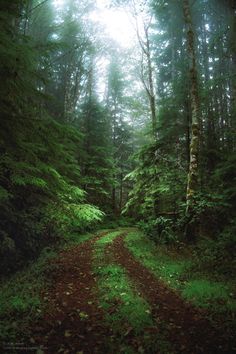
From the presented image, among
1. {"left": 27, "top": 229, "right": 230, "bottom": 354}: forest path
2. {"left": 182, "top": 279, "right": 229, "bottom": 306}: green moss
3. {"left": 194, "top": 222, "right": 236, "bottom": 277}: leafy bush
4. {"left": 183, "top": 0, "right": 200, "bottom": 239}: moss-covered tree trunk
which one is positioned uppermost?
{"left": 183, "top": 0, "right": 200, "bottom": 239}: moss-covered tree trunk

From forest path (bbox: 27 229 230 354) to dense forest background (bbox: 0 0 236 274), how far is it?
2516mm

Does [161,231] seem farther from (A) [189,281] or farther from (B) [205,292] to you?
(B) [205,292]

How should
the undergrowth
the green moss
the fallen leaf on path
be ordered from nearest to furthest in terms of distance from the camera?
the fallen leaf on path < the undergrowth < the green moss

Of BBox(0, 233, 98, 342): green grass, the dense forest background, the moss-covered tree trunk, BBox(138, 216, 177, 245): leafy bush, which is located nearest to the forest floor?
BBox(0, 233, 98, 342): green grass

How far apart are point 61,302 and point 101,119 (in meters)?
20.6

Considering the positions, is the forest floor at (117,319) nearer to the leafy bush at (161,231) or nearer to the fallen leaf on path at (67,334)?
the fallen leaf on path at (67,334)

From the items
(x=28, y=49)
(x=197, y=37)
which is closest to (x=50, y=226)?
(x=28, y=49)

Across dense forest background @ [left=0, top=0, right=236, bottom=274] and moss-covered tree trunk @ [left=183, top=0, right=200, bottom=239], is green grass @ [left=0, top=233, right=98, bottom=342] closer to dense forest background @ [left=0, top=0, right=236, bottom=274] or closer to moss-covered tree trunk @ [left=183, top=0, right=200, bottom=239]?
dense forest background @ [left=0, top=0, right=236, bottom=274]

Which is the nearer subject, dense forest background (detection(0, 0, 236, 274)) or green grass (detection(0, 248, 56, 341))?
green grass (detection(0, 248, 56, 341))

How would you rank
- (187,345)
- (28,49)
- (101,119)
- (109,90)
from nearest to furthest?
(187,345) → (28,49) → (101,119) → (109,90)

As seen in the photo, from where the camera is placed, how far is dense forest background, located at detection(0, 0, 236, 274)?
7.26 meters

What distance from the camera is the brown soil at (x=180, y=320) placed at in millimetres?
4691

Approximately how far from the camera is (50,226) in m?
12.6

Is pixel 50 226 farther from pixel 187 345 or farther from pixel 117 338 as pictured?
pixel 187 345
